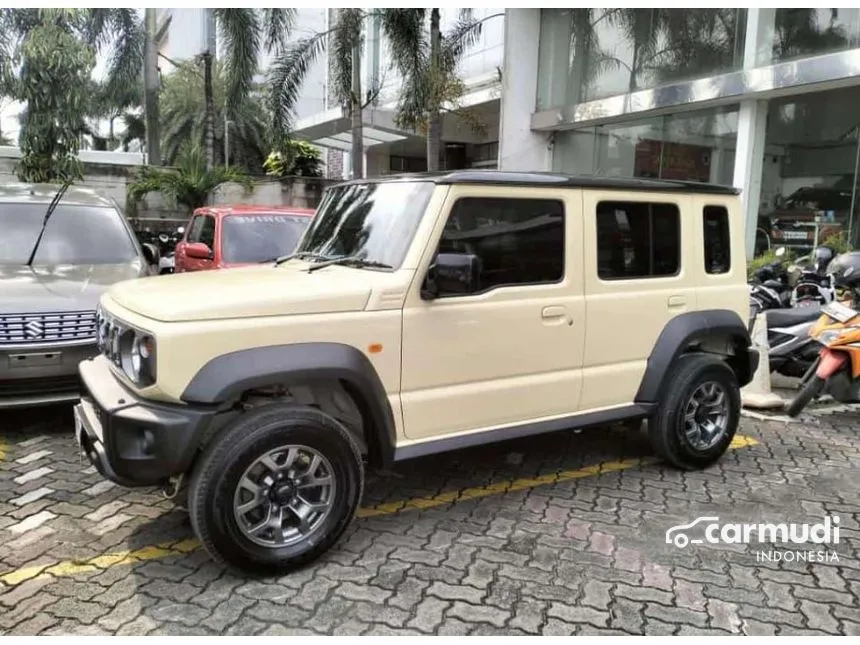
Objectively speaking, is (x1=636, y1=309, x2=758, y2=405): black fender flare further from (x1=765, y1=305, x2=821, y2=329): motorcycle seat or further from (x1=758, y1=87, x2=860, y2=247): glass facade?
(x1=758, y1=87, x2=860, y2=247): glass facade

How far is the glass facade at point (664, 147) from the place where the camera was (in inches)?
486

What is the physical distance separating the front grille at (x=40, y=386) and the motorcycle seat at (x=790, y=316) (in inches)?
240

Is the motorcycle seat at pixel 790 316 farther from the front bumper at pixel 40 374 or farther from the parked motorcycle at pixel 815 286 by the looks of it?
the front bumper at pixel 40 374

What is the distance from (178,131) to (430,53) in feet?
78.4

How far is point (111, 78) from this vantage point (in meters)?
19.8

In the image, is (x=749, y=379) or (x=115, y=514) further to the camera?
(x=749, y=379)

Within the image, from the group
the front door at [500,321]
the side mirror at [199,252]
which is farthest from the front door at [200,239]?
the front door at [500,321]

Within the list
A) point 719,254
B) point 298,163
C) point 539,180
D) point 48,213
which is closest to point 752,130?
point 719,254

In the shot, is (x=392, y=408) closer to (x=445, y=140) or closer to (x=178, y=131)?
(x=445, y=140)

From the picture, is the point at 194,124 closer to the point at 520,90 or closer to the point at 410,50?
the point at 520,90

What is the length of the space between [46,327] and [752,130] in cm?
1094

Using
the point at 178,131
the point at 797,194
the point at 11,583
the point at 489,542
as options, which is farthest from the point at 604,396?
the point at 178,131

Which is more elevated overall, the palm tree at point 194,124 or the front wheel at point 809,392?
the palm tree at point 194,124

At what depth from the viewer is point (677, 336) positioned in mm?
4418
